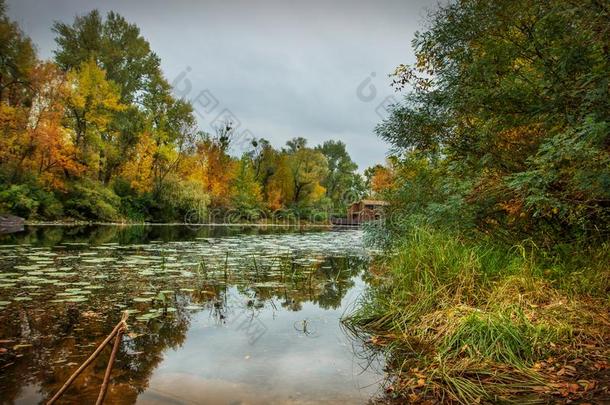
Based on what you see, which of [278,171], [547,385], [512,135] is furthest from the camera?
[278,171]

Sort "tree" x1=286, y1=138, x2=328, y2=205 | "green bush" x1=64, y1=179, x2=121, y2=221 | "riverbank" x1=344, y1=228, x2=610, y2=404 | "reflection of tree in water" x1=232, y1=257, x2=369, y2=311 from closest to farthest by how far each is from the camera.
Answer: "riverbank" x1=344, y1=228, x2=610, y2=404, "reflection of tree in water" x1=232, y1=257, x2=369, y2=311, "green bush" x1=64, y1=179, x2=121, y2=221, "tree" x1=286, y1=138, x2=328, y2=205

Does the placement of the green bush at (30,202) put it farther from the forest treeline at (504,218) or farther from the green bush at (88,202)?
the forest treeline at (504,218)

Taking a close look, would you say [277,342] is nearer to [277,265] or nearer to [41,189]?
[277,265]

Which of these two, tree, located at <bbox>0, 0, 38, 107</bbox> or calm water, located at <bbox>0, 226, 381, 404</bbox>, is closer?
calm water, located at <bbox>0, 226, 381, 404</bbox>

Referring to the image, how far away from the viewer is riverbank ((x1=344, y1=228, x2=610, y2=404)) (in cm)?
330

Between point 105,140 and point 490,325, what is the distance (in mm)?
34150

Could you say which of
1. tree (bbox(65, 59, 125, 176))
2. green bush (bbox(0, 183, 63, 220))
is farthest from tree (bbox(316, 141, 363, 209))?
green bush (bbox(0, 183, 63, 220))

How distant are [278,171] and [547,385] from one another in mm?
50837

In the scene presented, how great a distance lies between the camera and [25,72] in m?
23.9

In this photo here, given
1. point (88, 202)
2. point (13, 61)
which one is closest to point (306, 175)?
point (88, 202)

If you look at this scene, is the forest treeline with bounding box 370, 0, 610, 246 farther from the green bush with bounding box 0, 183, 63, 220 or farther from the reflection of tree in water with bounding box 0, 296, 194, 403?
the green bush with bounding box 0, 183, 63, 220

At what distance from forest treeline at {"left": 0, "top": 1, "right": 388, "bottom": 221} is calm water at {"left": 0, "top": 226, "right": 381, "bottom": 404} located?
18133 mm

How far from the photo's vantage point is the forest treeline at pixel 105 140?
23562mm

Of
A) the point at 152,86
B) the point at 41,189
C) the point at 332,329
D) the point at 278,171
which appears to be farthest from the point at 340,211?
the point at 332,329
